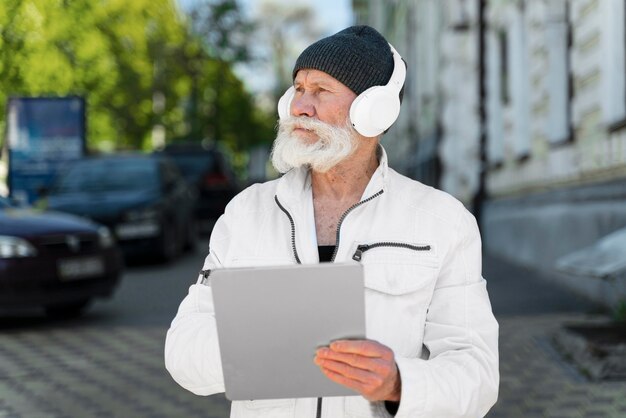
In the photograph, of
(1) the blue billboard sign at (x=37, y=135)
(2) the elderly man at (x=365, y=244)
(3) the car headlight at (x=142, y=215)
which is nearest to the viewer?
(2) the elderly man at (x=365, y=244)

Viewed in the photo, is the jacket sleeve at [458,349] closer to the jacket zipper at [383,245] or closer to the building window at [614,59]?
the jacket zipper at [383,245]

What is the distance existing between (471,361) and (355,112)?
2.13 ft

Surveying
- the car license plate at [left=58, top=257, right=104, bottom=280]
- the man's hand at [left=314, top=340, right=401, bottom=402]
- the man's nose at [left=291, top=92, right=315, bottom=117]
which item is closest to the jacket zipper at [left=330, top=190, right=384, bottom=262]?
the man's nose at [left=291, top=92, right=315, bottom=117]

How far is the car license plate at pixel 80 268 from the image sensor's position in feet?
34.0

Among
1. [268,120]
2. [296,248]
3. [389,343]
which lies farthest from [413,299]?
[268,120]

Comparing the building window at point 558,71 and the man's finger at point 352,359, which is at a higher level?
the man's finger at point 352,359

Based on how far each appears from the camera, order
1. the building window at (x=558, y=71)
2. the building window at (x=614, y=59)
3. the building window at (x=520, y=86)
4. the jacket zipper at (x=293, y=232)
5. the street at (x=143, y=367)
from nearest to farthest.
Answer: the jacket zipper at (x=293, y=232), the street at (x=143, y=367), the building window at (x=614, y=59), the building window at (x=558, y=71), the building window at (x=520, y=86)

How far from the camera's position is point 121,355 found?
343 inches

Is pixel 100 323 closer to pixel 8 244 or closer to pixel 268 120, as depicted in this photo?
pixel 8 244

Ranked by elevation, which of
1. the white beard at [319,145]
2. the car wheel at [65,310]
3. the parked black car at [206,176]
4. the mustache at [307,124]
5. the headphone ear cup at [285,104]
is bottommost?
the parked black car at [206,176]

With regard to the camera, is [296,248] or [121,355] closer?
[296,248]

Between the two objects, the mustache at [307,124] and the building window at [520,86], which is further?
the building window at [520,86]

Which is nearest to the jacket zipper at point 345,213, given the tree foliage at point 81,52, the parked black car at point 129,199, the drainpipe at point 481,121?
the tree foliage at point 81,52

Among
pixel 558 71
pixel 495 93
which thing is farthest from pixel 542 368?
pixel 495 93
